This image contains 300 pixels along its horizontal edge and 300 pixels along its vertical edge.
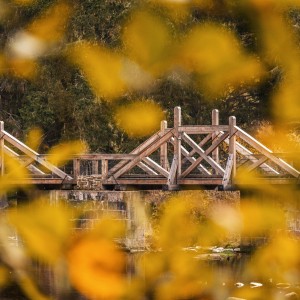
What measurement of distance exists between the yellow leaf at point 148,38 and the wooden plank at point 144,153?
9.04m

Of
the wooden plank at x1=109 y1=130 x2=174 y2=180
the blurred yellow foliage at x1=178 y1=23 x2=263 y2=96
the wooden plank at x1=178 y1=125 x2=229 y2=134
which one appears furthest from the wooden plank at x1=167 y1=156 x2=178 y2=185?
the blurred yellow foliage at x1=178 y1=23 x2=263 y2=96

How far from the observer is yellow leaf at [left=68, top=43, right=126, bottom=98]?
1834mm

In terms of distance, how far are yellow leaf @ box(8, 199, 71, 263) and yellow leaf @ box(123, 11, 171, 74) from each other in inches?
16.3

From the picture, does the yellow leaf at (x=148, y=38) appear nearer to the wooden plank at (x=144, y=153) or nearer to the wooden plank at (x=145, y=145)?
the wooden plank at (x=144, y=153)

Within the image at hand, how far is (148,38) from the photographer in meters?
1.70

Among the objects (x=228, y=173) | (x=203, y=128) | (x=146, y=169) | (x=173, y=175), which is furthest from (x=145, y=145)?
(x=203, y=128)

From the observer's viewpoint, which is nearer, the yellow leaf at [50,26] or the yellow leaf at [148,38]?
the yellow leaf at [148,38]

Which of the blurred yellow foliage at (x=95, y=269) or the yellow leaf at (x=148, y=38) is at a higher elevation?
the yellow leaf at (x=148, y=38)

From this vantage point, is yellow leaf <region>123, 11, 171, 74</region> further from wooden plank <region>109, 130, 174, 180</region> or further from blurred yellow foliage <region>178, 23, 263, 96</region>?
wooden plank <region>109, 130, 174, 180</region>

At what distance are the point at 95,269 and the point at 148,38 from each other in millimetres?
601

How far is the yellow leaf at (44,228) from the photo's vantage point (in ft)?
6.40

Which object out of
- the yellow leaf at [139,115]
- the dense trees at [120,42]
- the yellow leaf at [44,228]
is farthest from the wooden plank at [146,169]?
the yellow leaf at [44,228]

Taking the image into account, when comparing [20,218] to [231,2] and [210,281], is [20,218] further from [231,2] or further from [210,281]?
[210,281]

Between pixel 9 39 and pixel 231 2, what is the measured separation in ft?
1.87
